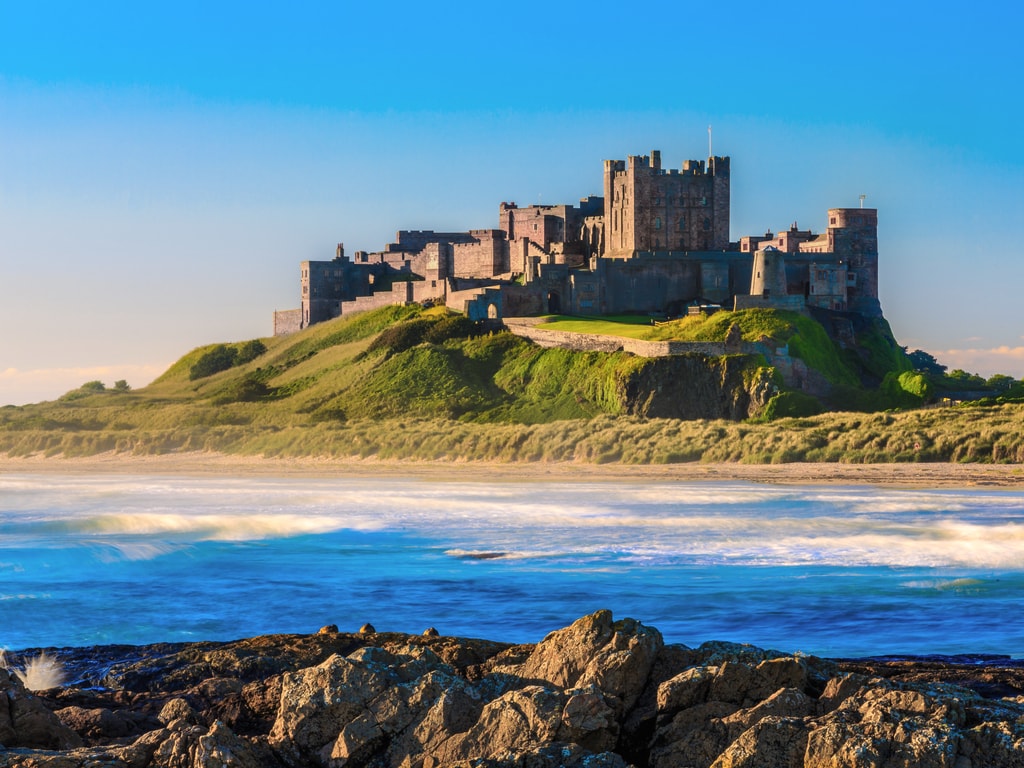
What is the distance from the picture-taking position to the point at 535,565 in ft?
76.2

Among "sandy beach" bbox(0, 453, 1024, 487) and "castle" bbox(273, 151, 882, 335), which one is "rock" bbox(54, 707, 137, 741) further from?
"castle" bbox(273, 151, 882, 335)

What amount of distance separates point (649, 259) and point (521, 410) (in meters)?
13.6

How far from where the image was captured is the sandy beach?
3662 centimetres

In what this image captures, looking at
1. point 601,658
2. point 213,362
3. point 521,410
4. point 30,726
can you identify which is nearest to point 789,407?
point 521,410

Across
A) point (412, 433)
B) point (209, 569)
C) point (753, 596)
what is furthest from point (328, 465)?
point (753, 596)

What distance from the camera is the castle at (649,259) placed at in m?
62.6

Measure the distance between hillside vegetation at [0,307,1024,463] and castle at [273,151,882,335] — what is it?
7.35 ft

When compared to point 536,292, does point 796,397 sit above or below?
below

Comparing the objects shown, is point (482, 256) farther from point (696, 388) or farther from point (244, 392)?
point (696, 388)

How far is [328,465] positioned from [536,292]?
18438 millimetres

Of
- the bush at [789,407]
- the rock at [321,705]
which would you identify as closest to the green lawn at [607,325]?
the bush at [789,407]

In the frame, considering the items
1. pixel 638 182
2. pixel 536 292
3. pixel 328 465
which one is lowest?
pixel 328 465

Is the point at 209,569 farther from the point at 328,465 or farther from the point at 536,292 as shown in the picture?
the point at 536,292

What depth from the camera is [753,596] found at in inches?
796
